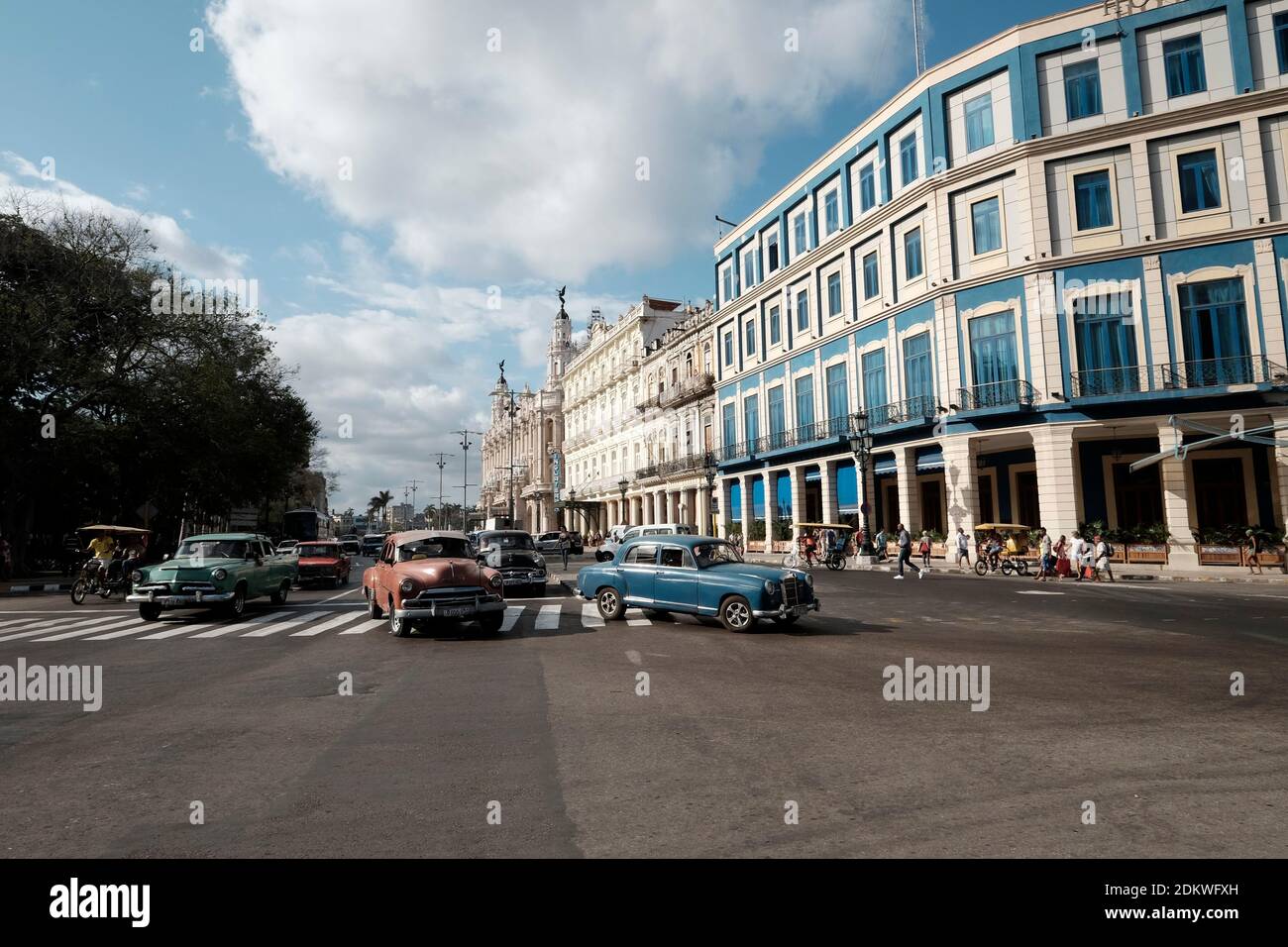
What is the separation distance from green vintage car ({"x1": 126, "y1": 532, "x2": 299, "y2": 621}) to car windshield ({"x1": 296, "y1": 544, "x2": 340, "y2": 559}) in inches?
319

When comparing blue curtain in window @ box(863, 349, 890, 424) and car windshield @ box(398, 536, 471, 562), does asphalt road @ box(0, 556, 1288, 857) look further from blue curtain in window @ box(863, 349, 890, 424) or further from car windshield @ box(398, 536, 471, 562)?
Answer: blue curtain in window @ box(863, 349, 890, 424)

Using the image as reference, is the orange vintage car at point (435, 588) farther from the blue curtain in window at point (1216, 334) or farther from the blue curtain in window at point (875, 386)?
the blue curtain in window at point (1216, 334)

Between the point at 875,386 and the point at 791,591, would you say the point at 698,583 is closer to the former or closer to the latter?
the point at 791,591

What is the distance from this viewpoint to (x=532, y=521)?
9631 cm

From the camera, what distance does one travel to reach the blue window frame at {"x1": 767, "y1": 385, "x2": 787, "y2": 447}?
44.5m

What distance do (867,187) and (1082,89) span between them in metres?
10.6

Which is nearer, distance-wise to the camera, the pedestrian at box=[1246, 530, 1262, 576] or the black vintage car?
the black vintage car

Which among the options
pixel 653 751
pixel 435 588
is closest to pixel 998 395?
pixel 435 588

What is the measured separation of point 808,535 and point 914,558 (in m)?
5.53

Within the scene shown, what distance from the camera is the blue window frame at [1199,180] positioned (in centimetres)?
2714

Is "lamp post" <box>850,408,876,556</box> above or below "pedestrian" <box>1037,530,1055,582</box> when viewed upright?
above

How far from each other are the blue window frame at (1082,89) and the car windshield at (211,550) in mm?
33381

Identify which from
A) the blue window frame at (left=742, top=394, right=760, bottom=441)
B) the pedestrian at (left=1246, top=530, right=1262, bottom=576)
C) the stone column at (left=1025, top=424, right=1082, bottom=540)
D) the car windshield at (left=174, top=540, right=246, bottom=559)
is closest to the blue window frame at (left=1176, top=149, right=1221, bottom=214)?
the stone column at (left=1025, top=424, right=1082, bottom=540)

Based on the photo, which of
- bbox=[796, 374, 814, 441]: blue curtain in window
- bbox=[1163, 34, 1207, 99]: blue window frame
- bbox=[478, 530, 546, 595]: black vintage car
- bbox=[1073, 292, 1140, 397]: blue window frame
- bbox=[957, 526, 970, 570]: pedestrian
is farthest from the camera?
bbox=[796, 374, 814, 441]: blue curtain in window
